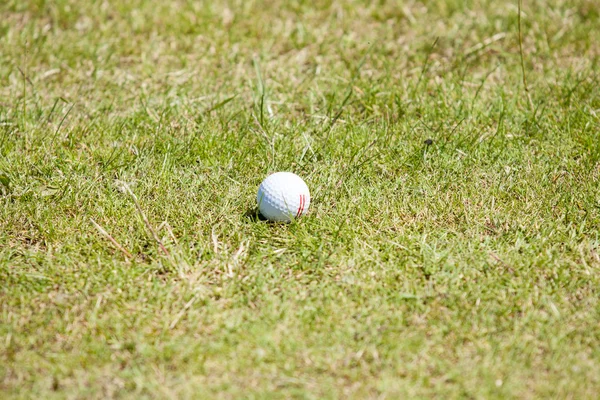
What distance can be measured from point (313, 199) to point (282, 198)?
34 centimetres

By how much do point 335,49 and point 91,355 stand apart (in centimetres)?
331

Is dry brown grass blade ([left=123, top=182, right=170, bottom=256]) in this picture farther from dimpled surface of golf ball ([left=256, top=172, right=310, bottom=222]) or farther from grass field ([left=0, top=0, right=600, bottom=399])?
dimpled surface of golf ball ([left=256, top=172, right=310, bottom=222])

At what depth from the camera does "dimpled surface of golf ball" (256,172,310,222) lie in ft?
11.7

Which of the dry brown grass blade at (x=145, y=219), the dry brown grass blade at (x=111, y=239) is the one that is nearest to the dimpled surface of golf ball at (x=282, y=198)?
the dry brown grass blade at (x=145, y=219)

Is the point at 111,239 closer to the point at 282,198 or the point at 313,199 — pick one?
the point at 282,198

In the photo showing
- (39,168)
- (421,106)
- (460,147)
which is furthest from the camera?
(421,106)

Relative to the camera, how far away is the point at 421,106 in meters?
4.65

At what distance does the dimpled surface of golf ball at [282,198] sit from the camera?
3553 millimetres

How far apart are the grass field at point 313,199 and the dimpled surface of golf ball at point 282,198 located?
0.09m

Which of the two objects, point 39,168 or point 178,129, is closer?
point 39,168

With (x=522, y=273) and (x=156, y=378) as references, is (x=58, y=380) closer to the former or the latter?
(x=156, y=378)

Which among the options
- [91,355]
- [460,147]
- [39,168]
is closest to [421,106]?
[460,147]

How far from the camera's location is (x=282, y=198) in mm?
3545

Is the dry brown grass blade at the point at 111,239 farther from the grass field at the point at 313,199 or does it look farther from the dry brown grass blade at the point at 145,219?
the dry brown grass blade at the point at 145,219
